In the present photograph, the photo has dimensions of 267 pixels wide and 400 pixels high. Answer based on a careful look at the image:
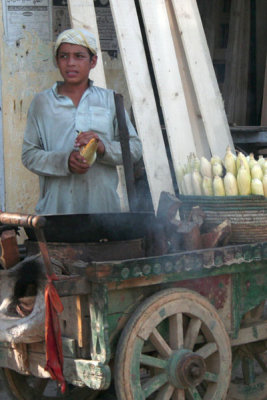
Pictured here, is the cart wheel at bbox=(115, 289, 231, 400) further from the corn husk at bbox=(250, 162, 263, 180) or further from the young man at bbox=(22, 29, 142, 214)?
the young man at bbox=(22, 29, 142, 214)

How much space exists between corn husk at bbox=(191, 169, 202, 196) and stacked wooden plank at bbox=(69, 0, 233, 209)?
1090 millimetres

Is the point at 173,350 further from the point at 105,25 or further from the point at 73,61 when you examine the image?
the point at 105,25

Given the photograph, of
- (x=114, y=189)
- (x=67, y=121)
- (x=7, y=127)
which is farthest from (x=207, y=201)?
(x=7, y=127)

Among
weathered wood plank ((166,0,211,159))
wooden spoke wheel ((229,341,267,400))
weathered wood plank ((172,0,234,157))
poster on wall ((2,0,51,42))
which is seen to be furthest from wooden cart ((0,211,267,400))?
poster on wall ((2,0,51,42))

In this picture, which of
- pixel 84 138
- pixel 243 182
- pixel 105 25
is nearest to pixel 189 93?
pixel 105 25

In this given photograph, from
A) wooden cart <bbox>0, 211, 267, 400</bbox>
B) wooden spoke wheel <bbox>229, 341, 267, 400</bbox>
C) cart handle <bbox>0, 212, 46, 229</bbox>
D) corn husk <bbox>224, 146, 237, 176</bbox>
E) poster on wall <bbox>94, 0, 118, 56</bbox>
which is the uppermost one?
poster on wall <bbox>94, 0, 118, 56</bbox>

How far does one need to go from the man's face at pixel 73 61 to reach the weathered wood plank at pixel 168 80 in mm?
1419

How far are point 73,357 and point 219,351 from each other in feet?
2.28

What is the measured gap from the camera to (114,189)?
3711mm

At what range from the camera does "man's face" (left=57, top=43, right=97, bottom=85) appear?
3502mm

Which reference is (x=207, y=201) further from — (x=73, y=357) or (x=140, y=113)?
(x=140, y=113)

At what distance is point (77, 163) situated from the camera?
11.0 ft

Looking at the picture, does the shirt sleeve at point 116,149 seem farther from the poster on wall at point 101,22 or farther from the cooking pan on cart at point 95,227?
the poster on wall at point 101,22

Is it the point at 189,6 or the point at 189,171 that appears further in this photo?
the point at 189,6
